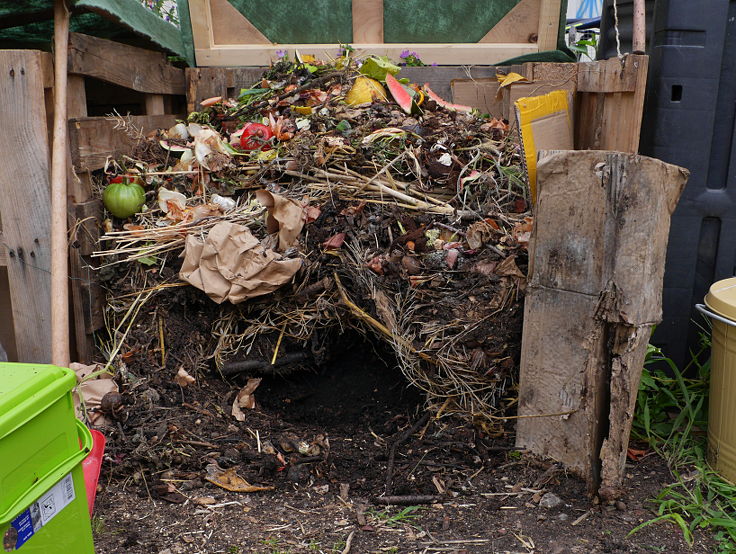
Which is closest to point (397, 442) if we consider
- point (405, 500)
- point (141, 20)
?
point (405, 500)

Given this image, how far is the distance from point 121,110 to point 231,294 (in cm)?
204

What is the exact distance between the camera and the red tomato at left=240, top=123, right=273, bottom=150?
3.75m

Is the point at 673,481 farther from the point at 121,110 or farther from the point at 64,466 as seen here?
the point at 121,110

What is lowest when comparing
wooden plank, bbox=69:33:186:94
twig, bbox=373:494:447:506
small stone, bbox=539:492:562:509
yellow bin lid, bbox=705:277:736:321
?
twig, bbox=373:494:447:506

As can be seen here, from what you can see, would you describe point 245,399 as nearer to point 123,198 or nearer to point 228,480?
point 228,480

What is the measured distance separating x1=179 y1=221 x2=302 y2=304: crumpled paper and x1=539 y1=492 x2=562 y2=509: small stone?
1457mm

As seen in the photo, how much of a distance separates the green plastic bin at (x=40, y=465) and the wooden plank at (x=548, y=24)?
159 inches

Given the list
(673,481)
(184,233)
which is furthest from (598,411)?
(184,233)

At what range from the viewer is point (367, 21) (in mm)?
4820

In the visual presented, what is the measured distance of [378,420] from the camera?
10.4ft

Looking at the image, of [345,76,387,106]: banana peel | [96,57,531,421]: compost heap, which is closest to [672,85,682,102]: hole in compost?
[96,57,531,421]: compost heap

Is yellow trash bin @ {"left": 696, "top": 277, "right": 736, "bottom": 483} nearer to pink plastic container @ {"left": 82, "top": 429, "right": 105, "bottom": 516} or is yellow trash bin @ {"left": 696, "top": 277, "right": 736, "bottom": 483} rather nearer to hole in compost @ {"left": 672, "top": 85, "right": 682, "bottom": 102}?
hole in compost @ {"left": 672, "top": 85, "right": 682, "bottom": 102}

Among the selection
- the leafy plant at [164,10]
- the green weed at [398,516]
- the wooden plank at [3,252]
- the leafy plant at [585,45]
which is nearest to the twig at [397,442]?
the green weed at [398,516]

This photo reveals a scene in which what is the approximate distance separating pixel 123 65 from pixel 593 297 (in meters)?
2.65
